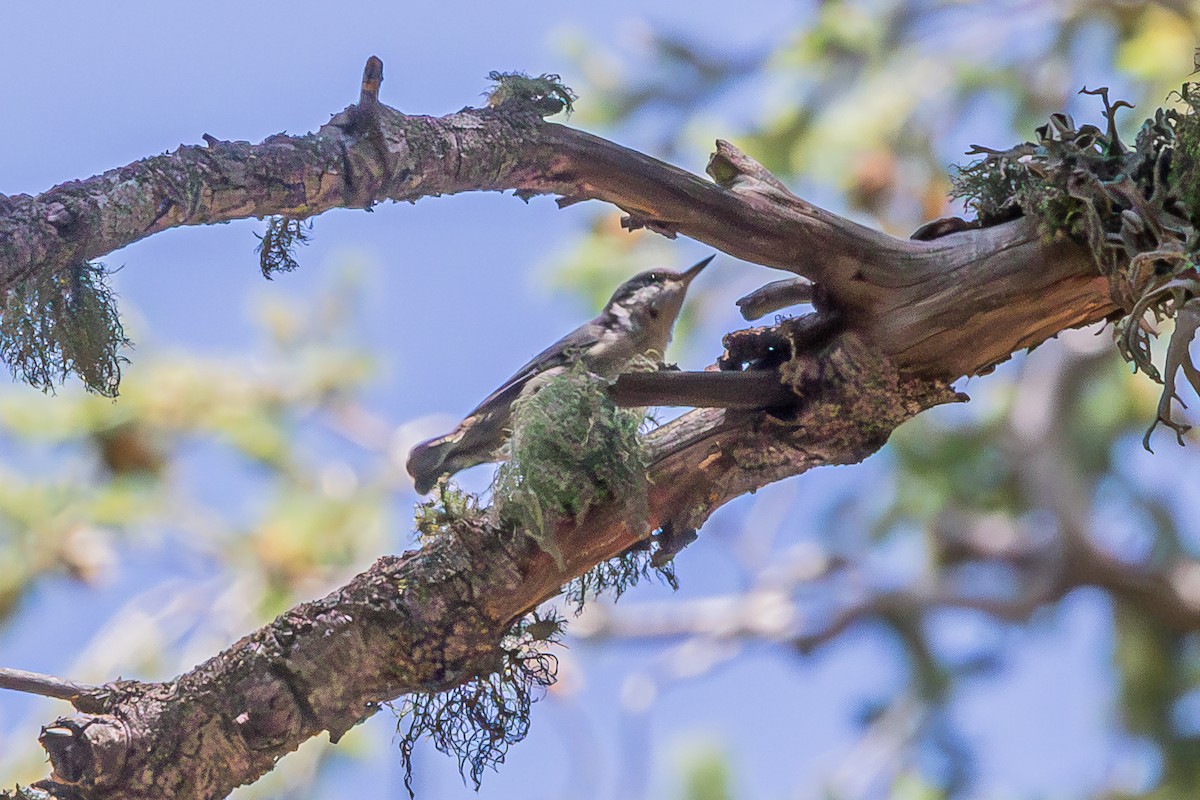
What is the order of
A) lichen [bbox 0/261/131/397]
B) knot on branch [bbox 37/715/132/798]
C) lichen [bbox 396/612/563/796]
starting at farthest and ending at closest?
lichen [bbox 396/612/563/796], knot on branch [bbox 37/715/132/798], lichen [bbox 0/261/131/397]

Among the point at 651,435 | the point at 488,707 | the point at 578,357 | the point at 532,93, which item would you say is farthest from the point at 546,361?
the point at 488,707

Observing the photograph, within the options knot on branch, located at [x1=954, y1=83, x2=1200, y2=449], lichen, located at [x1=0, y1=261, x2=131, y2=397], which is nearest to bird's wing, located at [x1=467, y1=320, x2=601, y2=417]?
lichen, located at [x1=0, y1=261, x2=131, y2=397]

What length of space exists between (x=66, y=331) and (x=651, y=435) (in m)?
0.70

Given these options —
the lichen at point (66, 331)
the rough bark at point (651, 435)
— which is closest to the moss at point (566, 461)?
the rough bark at point (651, 435)

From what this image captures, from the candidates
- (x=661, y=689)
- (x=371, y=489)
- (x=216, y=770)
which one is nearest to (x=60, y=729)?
(x=216, y=770)

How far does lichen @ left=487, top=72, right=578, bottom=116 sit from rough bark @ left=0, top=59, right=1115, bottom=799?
20 mm

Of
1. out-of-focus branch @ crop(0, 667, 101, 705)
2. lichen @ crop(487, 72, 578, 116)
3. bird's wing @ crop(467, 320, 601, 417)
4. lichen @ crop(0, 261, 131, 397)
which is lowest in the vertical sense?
out-of-focus branch @ crop(0, 667, 101, 705)

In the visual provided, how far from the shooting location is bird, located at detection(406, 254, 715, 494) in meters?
1.47

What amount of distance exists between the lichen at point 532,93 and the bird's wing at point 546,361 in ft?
1.01

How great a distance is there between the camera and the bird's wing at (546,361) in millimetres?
1474

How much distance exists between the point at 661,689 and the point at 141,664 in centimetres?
174

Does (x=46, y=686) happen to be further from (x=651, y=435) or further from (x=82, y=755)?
(x=651, y=435)

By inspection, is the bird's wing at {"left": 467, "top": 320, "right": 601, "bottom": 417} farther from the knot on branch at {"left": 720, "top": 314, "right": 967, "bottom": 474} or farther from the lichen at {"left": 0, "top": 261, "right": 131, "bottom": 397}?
the lichen at {"left": 0, "top": 261, "right": 131, "bottom": 397}

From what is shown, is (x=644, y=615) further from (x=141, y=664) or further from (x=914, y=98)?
(x=914, y=98)
